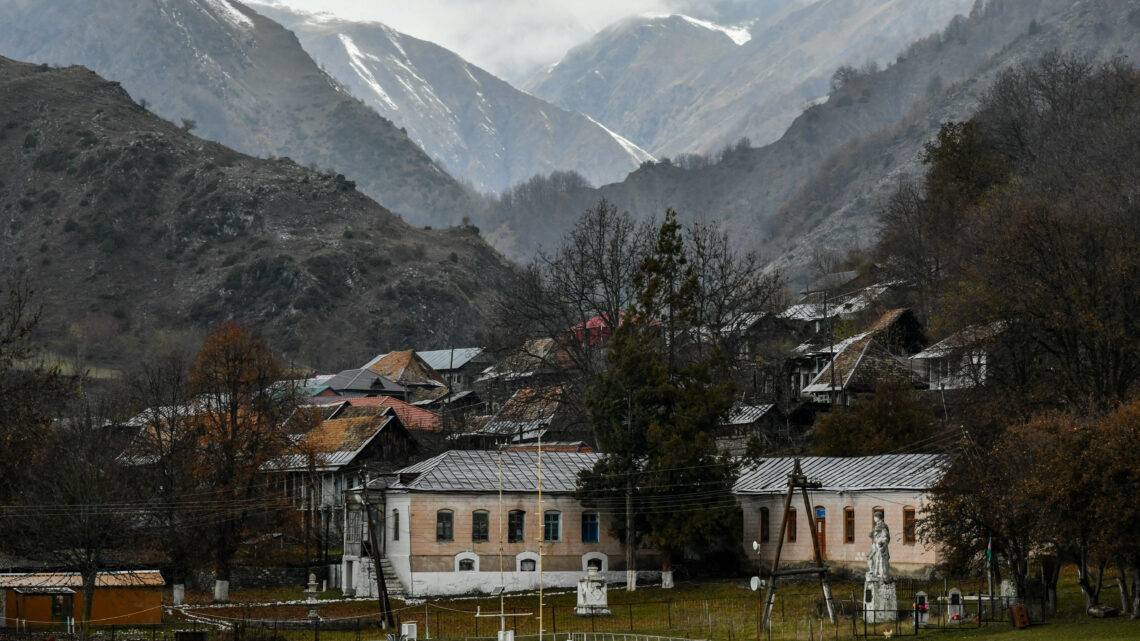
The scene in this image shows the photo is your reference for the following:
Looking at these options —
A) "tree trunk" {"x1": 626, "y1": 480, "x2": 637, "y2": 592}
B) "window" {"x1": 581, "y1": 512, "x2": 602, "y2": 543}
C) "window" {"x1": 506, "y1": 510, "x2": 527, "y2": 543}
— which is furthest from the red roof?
"tree trunk" {"x1": 626, "y1": 480, "x2": 637, "y2": 592}

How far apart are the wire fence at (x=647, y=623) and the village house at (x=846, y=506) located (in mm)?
3279

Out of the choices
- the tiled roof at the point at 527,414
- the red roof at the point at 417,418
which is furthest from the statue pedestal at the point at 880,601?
the red roof at the point at 417,418

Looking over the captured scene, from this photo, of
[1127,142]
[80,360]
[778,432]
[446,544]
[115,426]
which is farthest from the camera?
[80,360]

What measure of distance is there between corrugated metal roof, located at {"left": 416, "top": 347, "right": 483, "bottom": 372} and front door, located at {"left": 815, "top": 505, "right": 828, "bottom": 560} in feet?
304

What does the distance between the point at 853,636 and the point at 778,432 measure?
42.0 metres

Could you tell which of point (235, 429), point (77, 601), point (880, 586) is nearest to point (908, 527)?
point (880, 586)

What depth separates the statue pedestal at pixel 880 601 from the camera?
49.1 meters

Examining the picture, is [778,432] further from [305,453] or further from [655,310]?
[305,453]

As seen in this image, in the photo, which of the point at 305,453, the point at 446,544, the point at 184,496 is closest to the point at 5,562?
the point at 184,496

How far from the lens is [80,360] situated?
170750 millimetres

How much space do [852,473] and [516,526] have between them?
13511 millimetres

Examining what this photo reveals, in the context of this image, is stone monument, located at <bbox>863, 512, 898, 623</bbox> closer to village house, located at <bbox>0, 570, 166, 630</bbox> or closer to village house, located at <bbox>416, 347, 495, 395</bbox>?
village house, located at <bbox>0, 570, 166, 630</bbox>

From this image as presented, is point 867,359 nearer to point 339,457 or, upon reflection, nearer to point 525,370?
point 525,370

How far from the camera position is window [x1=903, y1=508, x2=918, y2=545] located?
57.6m
